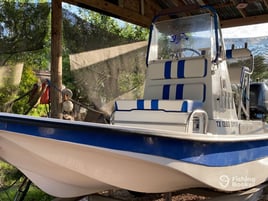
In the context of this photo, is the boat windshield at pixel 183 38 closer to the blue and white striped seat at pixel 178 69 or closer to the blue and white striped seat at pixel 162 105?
the blue and white striped seat at pixel 178 69

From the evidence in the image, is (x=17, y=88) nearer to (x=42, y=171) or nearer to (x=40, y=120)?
(x=42, y=171)

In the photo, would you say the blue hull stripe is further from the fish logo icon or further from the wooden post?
the wooden post

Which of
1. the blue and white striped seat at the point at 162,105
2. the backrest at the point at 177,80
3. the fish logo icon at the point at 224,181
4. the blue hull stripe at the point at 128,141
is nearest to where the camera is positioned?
the blue hull stripe at the point at 128,141

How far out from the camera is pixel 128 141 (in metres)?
2.12

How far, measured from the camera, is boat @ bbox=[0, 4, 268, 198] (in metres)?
2.14

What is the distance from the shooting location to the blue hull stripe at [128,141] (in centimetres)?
211

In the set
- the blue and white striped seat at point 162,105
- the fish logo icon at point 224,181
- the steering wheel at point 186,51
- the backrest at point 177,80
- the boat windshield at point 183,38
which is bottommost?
the fish logo icon at point 224,181

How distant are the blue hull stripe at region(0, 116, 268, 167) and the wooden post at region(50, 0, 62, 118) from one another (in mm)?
1828

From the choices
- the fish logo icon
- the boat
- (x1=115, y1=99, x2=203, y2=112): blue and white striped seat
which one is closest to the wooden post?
the boat

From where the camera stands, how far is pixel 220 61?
10.8 feet

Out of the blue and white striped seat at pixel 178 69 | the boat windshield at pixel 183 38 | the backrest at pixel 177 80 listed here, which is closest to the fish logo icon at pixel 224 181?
the backrest at pixel 177 80

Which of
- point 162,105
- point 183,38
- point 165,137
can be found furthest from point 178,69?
point 165,137

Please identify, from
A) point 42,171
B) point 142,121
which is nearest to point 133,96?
point 142,121

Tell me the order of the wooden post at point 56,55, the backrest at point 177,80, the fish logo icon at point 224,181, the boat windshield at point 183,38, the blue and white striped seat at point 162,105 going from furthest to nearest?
the wooden post at point 56,55, the boat windshield at point 183,38, the backrest at point 177,80, the blue and white striped seat at point 162,105, the fish logo icon at point 224,181
